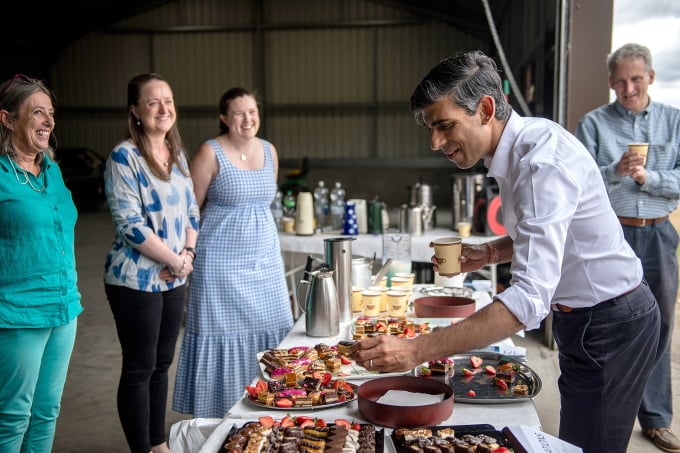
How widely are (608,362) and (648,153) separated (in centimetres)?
175

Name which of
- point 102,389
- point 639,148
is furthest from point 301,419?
point 102,389

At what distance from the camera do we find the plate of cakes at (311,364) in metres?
1.77

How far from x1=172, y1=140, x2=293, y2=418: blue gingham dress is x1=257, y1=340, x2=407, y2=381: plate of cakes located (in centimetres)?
96

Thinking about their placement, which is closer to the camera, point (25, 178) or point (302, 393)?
point (302, 393)

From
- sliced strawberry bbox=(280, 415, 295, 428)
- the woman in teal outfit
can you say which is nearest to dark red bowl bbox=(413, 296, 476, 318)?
sliced strawberry bbox=(280, 415, 295, 428)

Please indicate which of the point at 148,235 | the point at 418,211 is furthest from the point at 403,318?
the point at 418,211

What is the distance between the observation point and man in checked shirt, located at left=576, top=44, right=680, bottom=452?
2.88 metres

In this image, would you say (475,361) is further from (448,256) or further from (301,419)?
(301,419)

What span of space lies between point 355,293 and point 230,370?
2.54ft

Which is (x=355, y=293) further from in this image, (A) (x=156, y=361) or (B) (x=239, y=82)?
(B) (x=239, y=82)

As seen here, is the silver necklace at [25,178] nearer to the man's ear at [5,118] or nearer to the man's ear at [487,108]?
the man's ear at [5,118]

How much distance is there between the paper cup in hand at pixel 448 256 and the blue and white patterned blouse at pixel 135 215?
1.21 m

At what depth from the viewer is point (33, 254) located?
2.11 metres

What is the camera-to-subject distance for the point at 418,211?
15.0 ft
